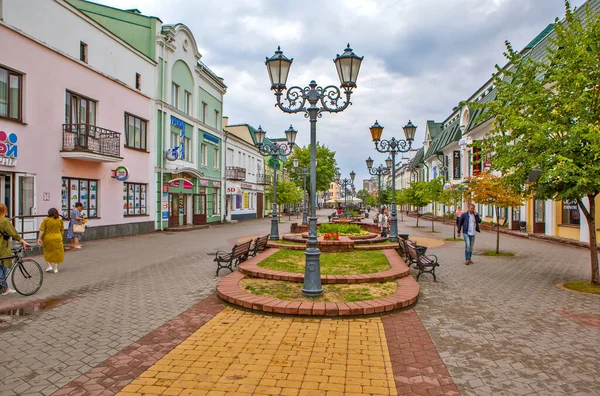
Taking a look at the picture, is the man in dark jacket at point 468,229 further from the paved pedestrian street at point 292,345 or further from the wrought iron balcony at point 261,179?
the wrought iron balcony at point 261,179

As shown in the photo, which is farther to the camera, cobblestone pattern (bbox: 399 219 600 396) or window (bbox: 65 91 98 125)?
window (bbox: 65 91 98 125)

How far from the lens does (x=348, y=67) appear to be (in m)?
7.36

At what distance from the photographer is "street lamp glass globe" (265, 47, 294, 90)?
24.3 ft

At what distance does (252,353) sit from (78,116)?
16.8m

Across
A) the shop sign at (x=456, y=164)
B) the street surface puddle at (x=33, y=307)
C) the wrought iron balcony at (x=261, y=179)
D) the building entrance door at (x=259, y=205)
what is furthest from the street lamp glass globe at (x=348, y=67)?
the building entrance door at (x=259, y=205)

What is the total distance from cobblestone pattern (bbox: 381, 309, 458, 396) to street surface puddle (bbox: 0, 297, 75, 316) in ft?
17.9

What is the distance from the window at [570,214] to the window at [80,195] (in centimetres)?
2131

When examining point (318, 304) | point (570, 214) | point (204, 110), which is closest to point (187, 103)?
point (204, 110)

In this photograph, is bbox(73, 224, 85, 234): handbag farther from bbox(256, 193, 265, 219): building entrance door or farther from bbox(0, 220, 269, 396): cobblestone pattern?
bbox(256, 193, 265, 219): building entrance door

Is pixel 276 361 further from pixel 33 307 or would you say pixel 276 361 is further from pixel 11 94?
pixel 11 94

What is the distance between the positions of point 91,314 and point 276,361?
3.50 meters

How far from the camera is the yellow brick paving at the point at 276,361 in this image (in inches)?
148

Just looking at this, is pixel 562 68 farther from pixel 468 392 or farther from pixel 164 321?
pixel 164 321

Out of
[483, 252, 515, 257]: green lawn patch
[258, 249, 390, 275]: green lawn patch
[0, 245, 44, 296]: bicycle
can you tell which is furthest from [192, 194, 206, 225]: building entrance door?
[0, 245, 44, 296]: bicycle
